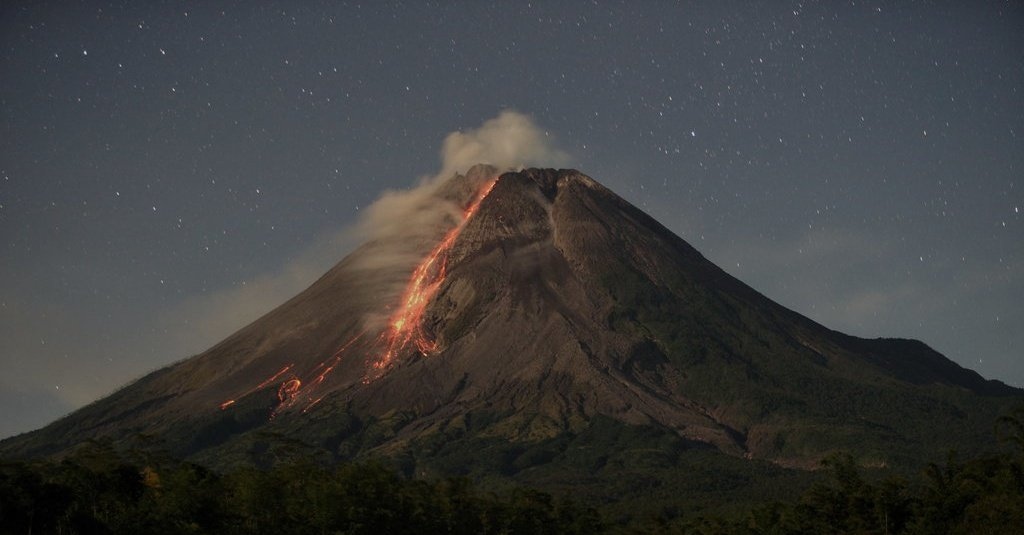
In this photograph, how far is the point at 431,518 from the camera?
72.9m

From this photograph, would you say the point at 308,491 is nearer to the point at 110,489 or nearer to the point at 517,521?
the point at 110,489

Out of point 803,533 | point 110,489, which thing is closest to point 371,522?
point 110,489

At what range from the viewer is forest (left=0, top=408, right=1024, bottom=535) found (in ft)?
206

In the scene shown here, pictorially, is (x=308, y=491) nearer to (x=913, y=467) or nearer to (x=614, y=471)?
(x=614, y=471)

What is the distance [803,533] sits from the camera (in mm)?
88312

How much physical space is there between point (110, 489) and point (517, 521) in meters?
25.6

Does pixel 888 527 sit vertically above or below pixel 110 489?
below

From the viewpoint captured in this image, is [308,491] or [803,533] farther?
[803,533]

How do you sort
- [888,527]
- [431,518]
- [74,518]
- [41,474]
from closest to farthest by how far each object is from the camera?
[74,518]
[41,474]
[431,518]
[888,527]

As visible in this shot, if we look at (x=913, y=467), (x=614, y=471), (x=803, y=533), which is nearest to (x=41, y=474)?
(x=803, y=533)

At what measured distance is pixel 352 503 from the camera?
66938 millimetres

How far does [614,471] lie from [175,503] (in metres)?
128

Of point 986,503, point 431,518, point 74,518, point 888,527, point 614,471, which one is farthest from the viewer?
point 614,471

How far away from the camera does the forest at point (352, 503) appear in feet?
206
